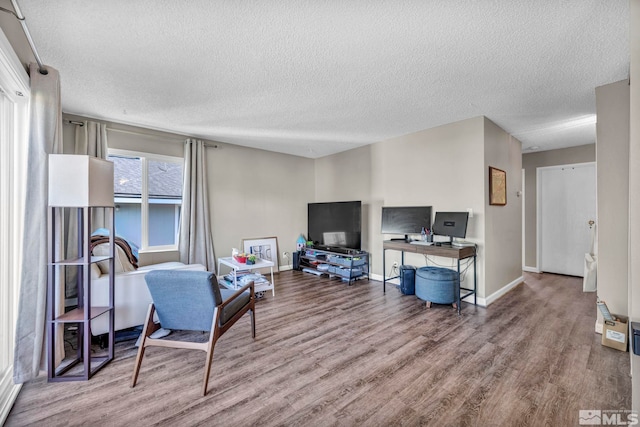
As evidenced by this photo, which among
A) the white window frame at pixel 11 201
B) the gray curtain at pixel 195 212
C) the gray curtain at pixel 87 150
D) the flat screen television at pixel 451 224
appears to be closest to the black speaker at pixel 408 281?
the flat screen television at pixel 451 224

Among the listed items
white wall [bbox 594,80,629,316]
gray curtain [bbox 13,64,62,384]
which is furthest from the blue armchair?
white wall [bbox 594,80,629,316]

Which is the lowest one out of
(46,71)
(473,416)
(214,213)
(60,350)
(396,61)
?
(473,416)

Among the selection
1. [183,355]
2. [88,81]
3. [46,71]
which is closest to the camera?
[46,71]

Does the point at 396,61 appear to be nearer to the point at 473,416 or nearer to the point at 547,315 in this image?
the point at 473,416

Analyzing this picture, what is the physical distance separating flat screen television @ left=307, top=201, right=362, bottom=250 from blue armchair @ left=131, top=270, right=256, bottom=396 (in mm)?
3068

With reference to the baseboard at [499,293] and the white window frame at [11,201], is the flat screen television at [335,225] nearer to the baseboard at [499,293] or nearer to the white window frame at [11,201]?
the baseboard at [499,293]

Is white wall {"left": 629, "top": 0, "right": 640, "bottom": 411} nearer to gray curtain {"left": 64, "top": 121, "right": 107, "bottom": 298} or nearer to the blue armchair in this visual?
the blue armchair

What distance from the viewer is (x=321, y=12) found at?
66.9 inches

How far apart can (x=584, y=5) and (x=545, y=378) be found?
252cm

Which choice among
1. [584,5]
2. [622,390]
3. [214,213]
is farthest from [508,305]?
[214,213]

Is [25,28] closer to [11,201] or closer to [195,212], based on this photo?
[11,201]

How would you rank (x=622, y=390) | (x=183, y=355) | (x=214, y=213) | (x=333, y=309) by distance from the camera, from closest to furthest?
1. (x=622, y=390)
2. (x=183, y=355)
3. (x=333, y=309)
4. (x=214, y=213)

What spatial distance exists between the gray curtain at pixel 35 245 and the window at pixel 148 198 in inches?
77.2

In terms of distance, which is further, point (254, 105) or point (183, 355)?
point (254, 105)
